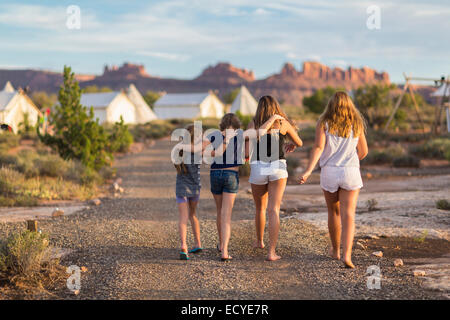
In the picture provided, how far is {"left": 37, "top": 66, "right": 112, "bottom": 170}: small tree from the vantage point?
13.6 meters

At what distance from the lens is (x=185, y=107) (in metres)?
46.4

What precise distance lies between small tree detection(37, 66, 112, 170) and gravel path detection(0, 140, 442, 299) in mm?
5493

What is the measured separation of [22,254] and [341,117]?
3.42 meters

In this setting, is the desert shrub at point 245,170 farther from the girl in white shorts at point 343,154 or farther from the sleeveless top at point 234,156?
the girl in white shorts at point 343,154

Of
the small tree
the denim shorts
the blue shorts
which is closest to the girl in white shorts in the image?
the denim shorts

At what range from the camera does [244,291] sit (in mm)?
4285

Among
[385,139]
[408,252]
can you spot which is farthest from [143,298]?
[385,139]

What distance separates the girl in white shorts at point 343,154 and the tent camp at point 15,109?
2613 centimetres

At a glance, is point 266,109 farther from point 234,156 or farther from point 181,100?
point 181,100

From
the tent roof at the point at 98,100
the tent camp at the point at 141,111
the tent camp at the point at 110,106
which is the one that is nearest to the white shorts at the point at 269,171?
the tent camp at the point at 110,106

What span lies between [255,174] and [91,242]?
2.49 meters

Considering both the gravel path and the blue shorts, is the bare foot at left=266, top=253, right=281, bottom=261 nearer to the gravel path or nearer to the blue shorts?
the gravel path

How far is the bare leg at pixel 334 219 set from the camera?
5223mm
